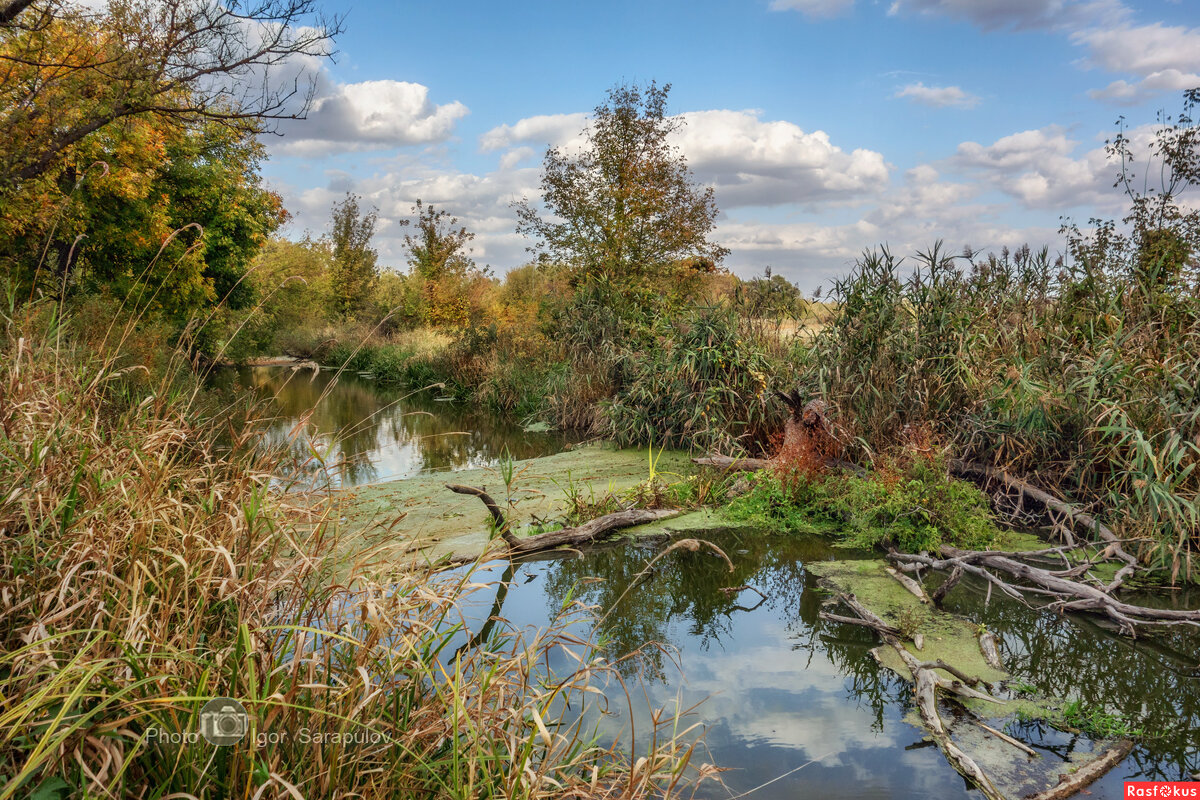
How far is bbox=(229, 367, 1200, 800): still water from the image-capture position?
3.21 metres

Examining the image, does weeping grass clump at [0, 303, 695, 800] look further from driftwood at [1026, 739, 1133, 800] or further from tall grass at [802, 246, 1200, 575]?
tall grass at [802, 246, 1200, 575]

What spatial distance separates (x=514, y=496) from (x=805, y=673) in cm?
406

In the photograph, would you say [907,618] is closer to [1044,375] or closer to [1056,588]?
[1056,588]

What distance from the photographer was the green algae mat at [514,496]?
6.20 m

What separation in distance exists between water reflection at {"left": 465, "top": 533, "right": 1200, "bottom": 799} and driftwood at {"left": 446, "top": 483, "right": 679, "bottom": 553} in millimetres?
173

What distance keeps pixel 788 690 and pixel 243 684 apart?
2.94m

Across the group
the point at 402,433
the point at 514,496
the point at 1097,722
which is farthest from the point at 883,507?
the point at 402,433

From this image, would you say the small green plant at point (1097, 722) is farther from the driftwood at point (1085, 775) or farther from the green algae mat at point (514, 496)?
the green algae mat at point (514, 496)

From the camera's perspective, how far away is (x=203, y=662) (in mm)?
1927

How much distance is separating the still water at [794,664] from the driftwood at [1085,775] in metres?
0.05

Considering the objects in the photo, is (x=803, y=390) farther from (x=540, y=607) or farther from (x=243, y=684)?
(x=243, y=684)

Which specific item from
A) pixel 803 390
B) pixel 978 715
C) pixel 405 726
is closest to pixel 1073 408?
pixel 803 390

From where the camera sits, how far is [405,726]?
201 cm

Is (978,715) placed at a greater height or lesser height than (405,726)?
lesser
